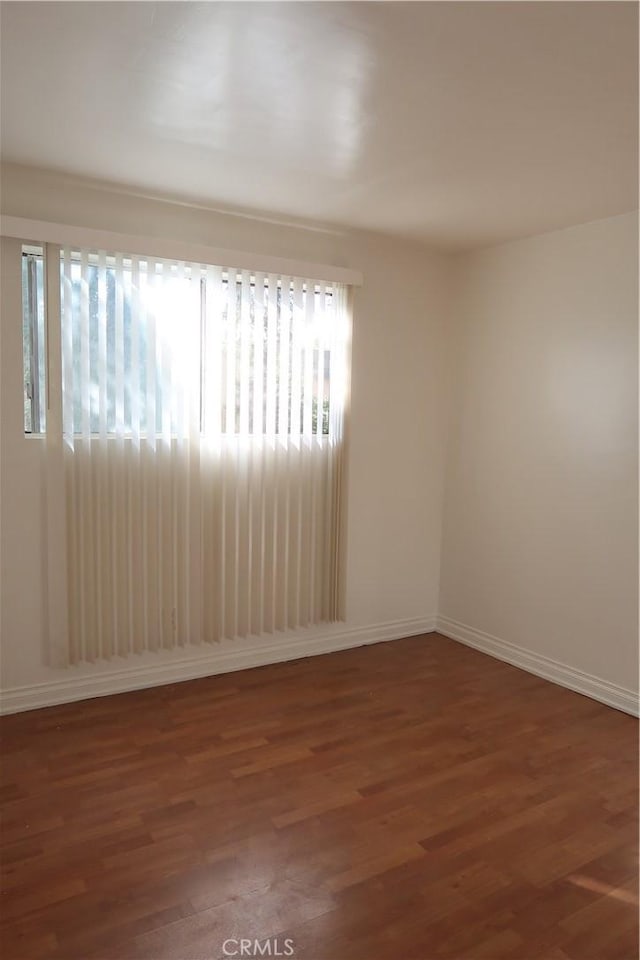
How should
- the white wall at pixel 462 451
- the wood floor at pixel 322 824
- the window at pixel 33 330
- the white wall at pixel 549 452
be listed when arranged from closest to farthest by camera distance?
the wood floor at pixel 322 824, the window at pixel 33 330, the white wall at pixel 462 451, the white wall at pixel 549 452

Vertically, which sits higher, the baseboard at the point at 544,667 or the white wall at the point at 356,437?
the white wall at the point at 356,437

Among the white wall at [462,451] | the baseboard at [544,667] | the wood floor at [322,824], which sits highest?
the white wall at [462,451]

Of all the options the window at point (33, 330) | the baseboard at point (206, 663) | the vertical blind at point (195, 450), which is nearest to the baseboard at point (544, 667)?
the baseboard at point (206, 663)

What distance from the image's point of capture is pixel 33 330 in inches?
129

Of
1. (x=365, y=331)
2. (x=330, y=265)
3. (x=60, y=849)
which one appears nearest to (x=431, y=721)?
(x=60, y=849)

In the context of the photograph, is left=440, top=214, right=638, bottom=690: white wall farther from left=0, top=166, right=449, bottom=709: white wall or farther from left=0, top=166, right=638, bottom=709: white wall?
left=0, top=166, right=449, bottom=709: white wall

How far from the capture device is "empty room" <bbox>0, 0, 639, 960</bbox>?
2.05 metres

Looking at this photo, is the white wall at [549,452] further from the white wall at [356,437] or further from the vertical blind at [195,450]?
the vertical blind at [195,450]

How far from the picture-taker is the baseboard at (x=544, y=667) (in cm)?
359

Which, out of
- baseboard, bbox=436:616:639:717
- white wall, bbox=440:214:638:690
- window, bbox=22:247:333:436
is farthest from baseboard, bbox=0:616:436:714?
window, bbox=22:247:333:436

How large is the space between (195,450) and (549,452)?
2.08 m

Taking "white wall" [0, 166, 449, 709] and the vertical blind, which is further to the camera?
the vertical blind

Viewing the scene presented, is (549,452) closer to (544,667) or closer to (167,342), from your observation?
(544,667)

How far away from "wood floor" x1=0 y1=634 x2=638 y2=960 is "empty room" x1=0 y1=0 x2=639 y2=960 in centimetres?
1
